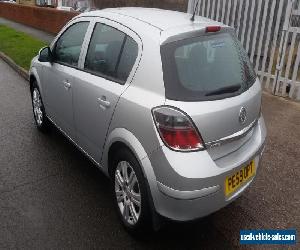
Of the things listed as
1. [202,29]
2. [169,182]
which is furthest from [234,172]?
[202,29]

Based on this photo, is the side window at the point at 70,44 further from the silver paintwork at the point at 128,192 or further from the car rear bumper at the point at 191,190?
the car rear bumper at the point at 191,190

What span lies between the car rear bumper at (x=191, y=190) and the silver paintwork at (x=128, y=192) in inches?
11.7

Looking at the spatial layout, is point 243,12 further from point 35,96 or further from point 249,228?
point 249,228

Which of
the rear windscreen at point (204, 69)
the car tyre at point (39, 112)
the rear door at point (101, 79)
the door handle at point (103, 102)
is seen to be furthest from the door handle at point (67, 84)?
the rear windscreen at point (204, 69)

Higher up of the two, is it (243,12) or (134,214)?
(243,12)

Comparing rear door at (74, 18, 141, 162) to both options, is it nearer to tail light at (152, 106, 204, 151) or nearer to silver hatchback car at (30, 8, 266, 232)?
silver hatchback car at (30, 8, 266, 232)

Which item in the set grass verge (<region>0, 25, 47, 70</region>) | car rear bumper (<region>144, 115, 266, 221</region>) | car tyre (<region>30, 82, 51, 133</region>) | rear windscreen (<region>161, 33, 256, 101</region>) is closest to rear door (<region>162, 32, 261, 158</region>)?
rear windscreen (<region>161, 33, 256, 101</region>)

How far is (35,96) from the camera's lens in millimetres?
5266

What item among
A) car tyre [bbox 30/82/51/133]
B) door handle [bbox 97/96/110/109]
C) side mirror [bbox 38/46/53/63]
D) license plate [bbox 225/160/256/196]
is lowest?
car tyre [bbox 30/82/51/133]

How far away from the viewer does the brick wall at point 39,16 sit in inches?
560

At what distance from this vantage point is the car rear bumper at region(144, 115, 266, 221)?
2.55 meters

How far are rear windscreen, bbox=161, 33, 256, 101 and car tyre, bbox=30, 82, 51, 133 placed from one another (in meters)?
2.74

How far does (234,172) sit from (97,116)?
1.32 meters

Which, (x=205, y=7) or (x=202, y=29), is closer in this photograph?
(x=202, y=29)
